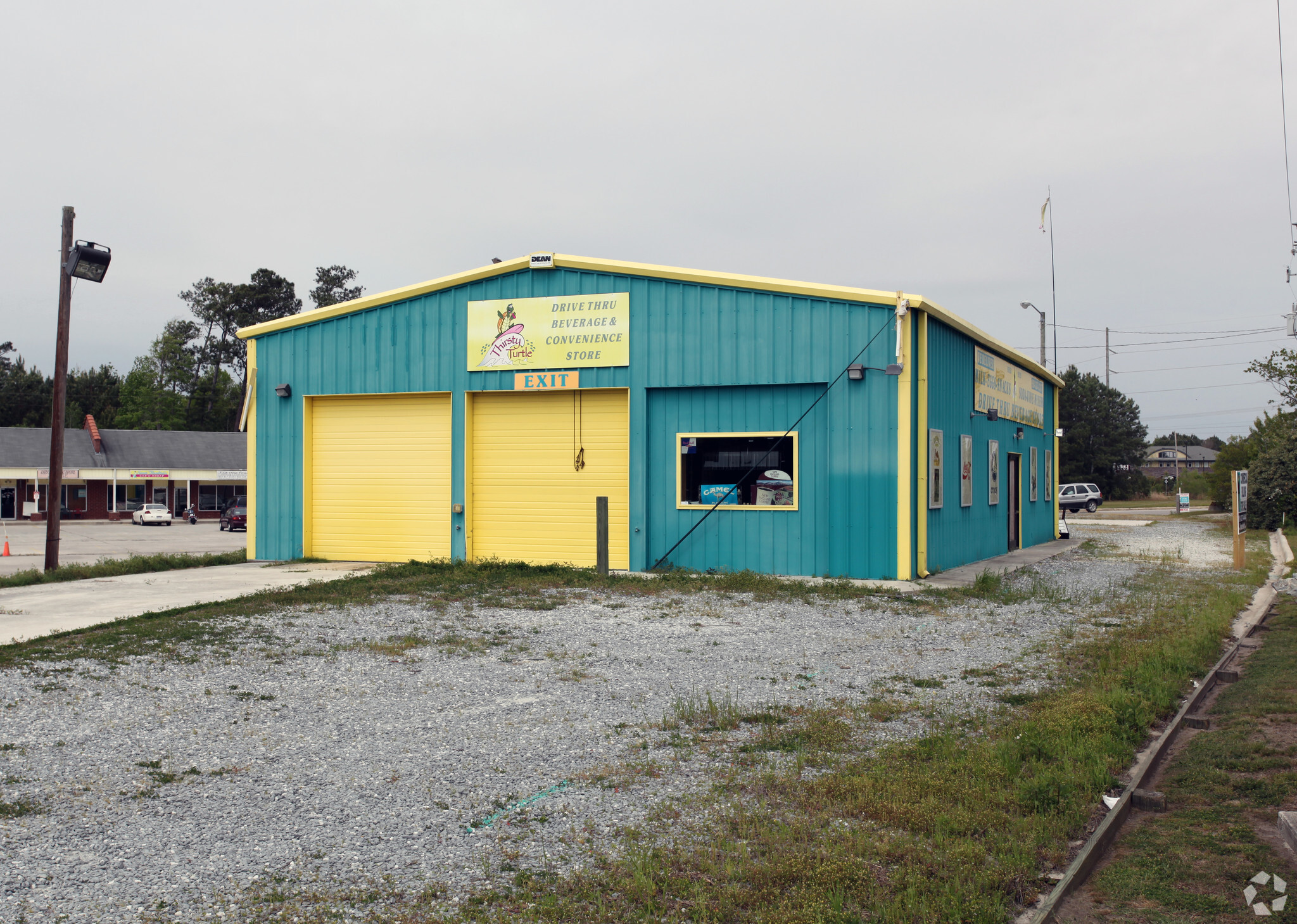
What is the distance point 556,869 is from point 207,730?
341 cm

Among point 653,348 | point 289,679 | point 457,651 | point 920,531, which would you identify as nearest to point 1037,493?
point 920,531

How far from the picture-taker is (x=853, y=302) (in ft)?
50.5

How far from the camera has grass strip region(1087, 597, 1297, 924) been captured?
13.1ft

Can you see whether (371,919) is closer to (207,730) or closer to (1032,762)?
(207,730)

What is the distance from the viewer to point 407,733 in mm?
6363

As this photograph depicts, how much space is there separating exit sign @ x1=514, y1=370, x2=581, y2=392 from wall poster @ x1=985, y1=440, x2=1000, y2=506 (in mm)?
9435

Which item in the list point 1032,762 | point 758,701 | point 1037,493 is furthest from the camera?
point 1037,493

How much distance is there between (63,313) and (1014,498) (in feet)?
69.5

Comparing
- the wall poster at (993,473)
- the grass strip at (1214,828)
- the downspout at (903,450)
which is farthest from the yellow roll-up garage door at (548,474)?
the grass strip at (1214,828)

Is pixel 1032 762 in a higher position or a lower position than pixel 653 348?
lower

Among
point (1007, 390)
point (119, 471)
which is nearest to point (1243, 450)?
point (1007, 390)

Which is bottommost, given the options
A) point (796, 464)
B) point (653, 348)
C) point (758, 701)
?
point (758, 701)

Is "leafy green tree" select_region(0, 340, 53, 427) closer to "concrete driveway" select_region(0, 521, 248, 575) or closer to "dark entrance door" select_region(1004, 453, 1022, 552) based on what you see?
"concrete driveway" select_region(0, 521, 248, 575)

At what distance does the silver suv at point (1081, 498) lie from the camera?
56.1 metres
